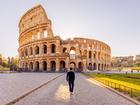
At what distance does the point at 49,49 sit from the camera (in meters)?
68.4

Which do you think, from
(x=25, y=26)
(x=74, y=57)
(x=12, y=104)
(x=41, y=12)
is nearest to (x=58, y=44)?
(x=74, y=57)

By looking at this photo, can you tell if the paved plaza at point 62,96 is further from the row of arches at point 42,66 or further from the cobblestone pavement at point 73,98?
the row of arches at point 42,66

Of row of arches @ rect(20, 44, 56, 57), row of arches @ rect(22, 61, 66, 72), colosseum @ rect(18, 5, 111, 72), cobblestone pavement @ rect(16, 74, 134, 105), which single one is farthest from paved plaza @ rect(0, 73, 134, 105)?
row of arches @ rect(20, 44, 56, 57)

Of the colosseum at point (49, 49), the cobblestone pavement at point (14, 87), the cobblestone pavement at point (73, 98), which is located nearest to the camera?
the cobblestone pavement at point (73, 98)

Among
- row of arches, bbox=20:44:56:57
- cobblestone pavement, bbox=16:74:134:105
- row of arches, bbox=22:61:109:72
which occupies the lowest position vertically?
cobblestone pavement, bbox=16:74:134:105

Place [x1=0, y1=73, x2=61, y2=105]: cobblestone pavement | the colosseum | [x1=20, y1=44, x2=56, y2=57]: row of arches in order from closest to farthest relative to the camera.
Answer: [x1=0, y1=73, x2=61, y2=105]: cobblestone pavement < the colosseum < [x1=20, y1=44, x2=56, y2=57]: row of arches

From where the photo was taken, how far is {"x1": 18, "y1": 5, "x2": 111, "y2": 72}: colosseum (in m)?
67.6

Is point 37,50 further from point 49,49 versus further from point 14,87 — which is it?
point 14,87

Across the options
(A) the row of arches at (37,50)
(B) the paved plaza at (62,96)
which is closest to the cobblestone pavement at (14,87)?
(B) the paved plaza at (62,96)

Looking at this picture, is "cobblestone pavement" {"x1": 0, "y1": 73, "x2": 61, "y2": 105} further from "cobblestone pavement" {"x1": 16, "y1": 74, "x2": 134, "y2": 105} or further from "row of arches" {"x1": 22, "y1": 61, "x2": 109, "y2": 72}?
"row of arches" {"x1": 22, "y1": 61, "x2": 109, "y2": 72}

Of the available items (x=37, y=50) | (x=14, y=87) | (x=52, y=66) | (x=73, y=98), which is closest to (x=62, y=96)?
(x=73, y=98)

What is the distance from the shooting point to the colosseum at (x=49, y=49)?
67.6 meters

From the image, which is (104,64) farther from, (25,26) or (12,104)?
(12,104)

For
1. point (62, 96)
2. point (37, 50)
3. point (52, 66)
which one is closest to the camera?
point (62, 96)
